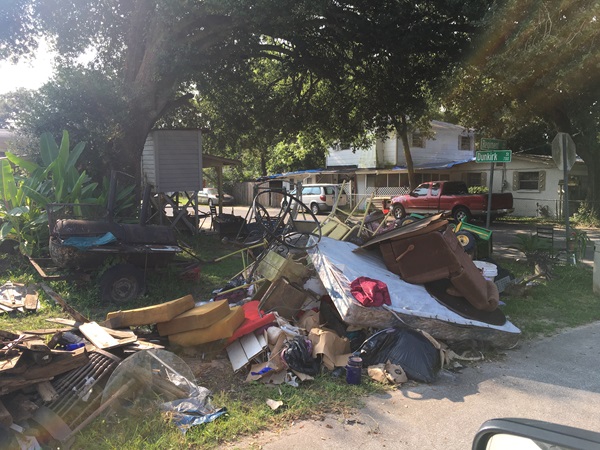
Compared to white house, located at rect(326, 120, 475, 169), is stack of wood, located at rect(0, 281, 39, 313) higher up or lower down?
lower down

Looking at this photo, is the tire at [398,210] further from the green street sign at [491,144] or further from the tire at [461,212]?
the green street sign at [491,144]

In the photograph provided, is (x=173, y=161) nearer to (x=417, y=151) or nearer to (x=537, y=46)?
(x=537, y=46)

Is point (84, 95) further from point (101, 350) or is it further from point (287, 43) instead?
point (101, 350)

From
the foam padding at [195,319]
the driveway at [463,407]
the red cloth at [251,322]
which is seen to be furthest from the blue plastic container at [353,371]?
the foam padding at [195,319]

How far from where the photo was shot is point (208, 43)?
1167cm

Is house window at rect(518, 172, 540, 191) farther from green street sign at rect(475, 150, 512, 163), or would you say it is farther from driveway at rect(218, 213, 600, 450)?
driveway at rect(218, 213, 600, 450)

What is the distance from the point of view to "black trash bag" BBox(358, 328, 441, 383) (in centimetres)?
464

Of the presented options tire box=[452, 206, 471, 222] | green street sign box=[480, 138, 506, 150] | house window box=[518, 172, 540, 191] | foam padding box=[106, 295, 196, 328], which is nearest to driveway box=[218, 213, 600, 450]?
foam padding box=[106, 295, 196, 328]

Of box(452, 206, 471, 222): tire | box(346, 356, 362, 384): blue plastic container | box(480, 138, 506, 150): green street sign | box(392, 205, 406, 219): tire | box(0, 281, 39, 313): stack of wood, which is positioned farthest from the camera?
box(392, 205, 406, 219): tire

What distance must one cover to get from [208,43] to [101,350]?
31.2ft

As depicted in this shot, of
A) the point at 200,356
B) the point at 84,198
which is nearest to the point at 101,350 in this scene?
the point at 200,356

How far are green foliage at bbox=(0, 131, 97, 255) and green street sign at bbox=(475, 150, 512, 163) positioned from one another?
863 cm

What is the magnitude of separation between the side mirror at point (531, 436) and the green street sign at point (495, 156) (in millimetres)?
9473

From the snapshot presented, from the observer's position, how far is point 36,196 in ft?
29.5
